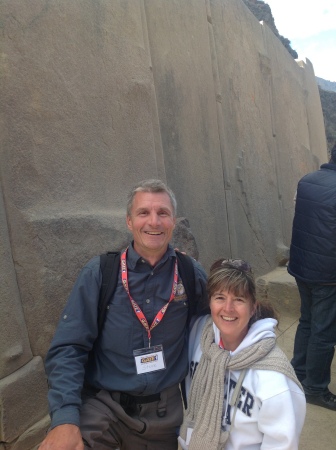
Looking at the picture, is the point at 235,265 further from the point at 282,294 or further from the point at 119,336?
the point at 282,294

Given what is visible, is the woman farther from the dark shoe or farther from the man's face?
the dark shoe

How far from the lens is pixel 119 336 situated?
1676 mm

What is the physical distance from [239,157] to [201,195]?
1.43 meters

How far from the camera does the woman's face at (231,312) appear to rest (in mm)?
1643

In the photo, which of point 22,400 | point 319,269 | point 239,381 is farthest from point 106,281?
point 319,269

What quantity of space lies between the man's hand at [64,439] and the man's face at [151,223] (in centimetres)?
69

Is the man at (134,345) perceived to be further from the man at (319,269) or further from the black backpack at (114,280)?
the man at (319,269)

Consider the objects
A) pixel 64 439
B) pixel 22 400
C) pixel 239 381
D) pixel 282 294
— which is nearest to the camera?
pixel 64 439

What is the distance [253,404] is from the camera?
4.96 feet

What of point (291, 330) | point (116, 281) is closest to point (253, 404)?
point (116, 281)

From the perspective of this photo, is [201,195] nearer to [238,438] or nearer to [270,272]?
[270,272]

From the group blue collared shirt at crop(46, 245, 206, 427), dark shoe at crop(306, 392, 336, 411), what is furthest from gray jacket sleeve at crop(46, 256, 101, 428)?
dark shoe at crop(306, 392, 336, 411)

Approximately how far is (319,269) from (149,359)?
5.81 ft

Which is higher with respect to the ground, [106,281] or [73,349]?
[106,281]
